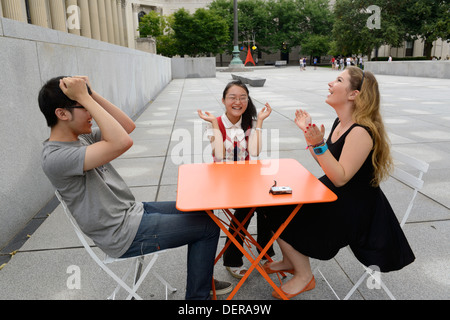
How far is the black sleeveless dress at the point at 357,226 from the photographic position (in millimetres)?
2469

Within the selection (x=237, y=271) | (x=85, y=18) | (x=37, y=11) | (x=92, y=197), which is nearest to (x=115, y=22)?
(x=85, y=18)

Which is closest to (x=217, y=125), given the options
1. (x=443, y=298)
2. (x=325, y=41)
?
(x=443, y=298)

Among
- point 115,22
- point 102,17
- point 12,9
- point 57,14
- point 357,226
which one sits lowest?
point 357,226

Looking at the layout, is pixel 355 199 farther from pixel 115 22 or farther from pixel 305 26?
pixel 305 26

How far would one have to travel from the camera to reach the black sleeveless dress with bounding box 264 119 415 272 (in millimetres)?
2469

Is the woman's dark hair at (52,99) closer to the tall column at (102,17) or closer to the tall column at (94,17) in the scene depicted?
the tall column at (94,17)

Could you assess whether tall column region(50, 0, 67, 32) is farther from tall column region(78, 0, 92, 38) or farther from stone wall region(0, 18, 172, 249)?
stone wall region(0, 18, 172, 249)

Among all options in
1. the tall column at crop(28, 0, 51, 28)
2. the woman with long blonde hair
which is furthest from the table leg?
the tall column at crop(28, 0, 51, 28)

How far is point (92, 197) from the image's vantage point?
2.16 m

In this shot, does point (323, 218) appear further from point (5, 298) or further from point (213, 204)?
point (5, 298)

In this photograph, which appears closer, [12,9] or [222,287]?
[222,287]

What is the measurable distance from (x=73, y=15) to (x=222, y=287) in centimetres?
2762

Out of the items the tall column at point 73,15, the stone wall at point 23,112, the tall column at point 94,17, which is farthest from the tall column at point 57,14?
the stone wall at point 23,112

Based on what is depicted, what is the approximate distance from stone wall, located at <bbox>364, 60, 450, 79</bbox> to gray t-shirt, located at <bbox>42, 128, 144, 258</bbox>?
25.6m
